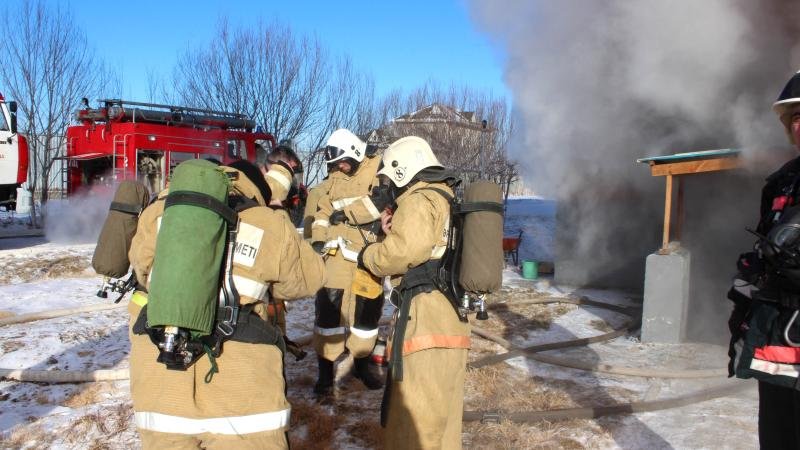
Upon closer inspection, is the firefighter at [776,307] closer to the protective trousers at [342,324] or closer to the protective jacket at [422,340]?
the protective jacket at [422,340]

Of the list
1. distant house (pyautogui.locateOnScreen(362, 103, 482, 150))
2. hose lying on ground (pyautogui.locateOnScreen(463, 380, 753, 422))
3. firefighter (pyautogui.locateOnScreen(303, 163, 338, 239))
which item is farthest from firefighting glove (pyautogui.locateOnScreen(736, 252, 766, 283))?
distant house (pyautogui.locateOnScreen(362, 103, 482, 150))

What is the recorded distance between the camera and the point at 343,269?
15.1ft

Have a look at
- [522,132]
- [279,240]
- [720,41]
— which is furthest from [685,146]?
[279,240]

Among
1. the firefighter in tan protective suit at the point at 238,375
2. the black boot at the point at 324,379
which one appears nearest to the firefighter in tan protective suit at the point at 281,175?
the firefighter in tan protective suit at the point at 238,375

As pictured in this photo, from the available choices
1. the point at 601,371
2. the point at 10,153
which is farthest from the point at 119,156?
the point at 601,371

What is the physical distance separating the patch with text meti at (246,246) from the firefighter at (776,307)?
5.90ft

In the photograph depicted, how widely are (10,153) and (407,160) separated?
1023 centimetres

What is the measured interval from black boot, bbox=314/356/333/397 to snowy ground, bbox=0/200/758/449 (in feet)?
0.30

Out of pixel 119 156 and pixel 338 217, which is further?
pixel 119 156

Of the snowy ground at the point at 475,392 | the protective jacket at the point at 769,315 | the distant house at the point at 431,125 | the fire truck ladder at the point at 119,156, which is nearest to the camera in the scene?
the protective jacket at the point at 769,315

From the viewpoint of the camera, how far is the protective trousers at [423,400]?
9.20 ft

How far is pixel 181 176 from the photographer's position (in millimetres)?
2156

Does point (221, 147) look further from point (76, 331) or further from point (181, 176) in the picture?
point (181, 176)

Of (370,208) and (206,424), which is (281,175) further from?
(206,424)
